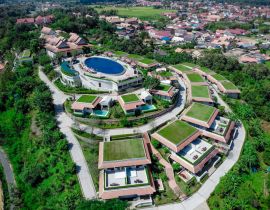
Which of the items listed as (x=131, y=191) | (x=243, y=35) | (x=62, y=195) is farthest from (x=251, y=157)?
(x=243, y=35)

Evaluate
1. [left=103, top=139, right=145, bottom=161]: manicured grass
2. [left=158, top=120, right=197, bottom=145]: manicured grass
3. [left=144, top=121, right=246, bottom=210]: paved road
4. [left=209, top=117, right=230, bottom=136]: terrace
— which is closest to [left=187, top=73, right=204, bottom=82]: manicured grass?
[left=209, top=117, right=230, bottom=136]: terrace

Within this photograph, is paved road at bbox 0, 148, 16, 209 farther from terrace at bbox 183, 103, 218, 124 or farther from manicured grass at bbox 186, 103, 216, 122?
manicured grass at bbox 186, 103, 216, 122

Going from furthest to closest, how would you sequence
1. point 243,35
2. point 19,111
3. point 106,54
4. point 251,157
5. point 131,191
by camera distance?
point 243,35 → point 106,54 → point 19,111 → point 251,157 → point 131,191

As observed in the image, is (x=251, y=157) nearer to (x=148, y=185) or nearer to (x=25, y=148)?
(x=148, y=185)

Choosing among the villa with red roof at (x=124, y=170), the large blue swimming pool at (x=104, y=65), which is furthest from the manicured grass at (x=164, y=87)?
the villa with red roof at (x=124, y=170)

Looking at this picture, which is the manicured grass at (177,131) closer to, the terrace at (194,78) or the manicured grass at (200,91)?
the manicured grass at (200,91)

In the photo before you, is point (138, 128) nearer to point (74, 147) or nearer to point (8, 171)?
point (74, 147)
